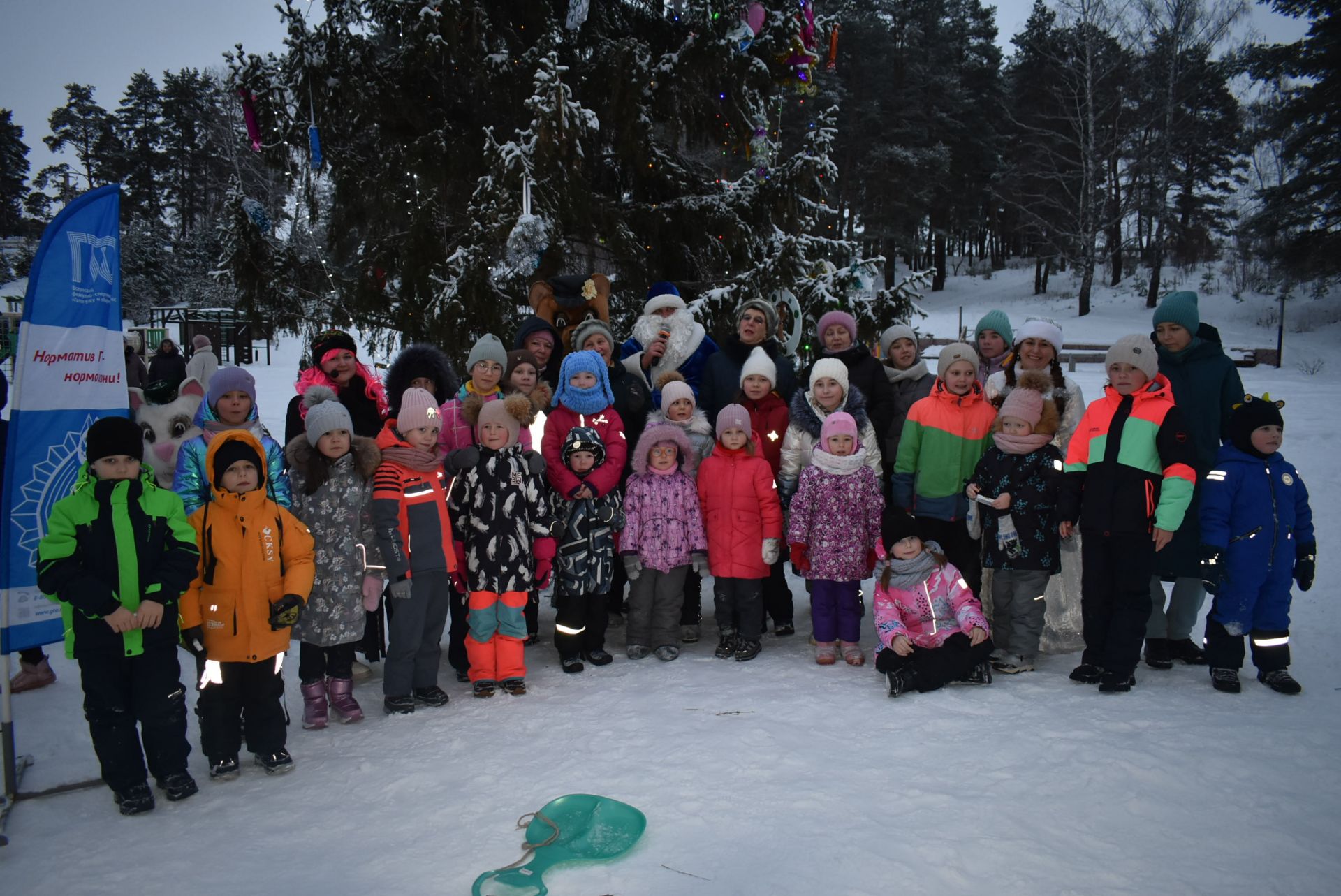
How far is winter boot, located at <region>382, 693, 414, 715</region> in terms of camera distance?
453 centimetres

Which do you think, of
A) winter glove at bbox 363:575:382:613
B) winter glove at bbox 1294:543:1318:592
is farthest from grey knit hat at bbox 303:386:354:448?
winter glove at bbox 1294:543:1318:592

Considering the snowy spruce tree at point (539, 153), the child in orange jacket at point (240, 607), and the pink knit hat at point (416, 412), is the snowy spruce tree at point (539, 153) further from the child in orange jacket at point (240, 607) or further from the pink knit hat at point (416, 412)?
the child in orange jacket at point (240, 607)

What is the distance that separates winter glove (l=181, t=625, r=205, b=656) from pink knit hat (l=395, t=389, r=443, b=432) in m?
1.44

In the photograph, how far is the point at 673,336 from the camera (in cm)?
619

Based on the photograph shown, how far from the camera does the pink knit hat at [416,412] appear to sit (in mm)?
4586

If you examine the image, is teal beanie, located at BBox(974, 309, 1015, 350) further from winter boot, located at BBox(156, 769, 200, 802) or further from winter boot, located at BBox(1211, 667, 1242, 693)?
winter boot, located at BBox(156, 769, 200, 802)

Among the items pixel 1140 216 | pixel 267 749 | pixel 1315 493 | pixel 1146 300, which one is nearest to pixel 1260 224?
pixel 1146 300

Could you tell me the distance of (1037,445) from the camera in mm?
4922

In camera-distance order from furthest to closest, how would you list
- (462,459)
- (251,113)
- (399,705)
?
1. (251,113)
2. (462,459)
3. (399,705)

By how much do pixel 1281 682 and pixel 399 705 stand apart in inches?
193

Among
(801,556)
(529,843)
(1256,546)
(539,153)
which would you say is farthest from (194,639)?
(1256,546)

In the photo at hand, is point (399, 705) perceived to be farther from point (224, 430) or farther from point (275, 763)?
point (224, 430)

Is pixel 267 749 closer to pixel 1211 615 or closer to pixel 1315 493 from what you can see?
pixel 1211 615

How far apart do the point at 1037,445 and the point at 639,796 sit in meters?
3.11
